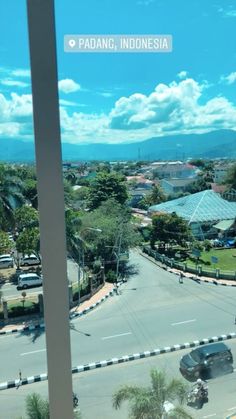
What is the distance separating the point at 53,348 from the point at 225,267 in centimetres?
811

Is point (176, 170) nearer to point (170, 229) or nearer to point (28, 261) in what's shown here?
point (170, 229)

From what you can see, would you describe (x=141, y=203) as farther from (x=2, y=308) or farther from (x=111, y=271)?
(x=2, y=308)

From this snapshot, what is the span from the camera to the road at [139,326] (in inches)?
162

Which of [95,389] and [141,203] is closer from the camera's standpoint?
[95,389]

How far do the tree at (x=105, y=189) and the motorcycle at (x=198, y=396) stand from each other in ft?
26.5

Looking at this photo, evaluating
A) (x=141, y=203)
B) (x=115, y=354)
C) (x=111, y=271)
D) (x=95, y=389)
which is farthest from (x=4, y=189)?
(x=141, y=203)

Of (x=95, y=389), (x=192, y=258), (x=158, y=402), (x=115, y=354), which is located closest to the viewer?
(x=158, y=402)

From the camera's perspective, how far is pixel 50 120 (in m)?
0.82

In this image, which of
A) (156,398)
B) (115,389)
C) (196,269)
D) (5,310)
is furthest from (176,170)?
(156,398)

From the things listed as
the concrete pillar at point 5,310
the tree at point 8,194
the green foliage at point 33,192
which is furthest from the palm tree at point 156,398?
the tree at point 8,194

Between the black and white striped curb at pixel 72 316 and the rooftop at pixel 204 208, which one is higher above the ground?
the rooftop at pixel 204 208

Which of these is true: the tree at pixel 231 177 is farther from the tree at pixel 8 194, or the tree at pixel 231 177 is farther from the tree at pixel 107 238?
the tree at pixel 8 194

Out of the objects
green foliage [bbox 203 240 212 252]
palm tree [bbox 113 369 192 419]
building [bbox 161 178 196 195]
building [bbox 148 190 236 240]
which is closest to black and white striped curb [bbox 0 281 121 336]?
palm tree [bbox 113 369 192 419]

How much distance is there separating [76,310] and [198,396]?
3.00 meters
